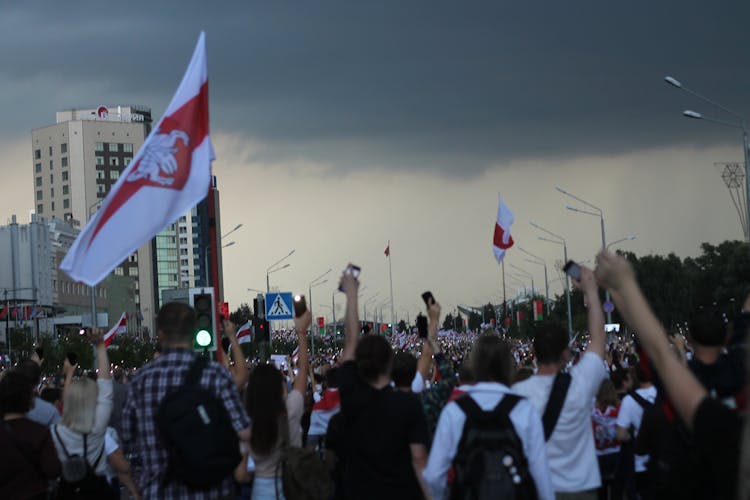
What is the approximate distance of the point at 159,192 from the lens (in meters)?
9.12

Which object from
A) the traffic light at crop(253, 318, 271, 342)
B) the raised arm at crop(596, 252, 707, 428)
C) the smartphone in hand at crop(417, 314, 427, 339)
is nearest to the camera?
the raised arm at crop(596, 252, 707, 428)

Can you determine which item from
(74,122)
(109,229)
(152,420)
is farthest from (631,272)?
(74,122)

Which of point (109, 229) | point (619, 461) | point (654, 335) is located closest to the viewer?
point (654, 335)

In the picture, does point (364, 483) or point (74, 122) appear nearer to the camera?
point (364, 483)

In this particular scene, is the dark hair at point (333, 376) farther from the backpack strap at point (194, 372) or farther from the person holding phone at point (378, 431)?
the backpack strap at point (194, 372)

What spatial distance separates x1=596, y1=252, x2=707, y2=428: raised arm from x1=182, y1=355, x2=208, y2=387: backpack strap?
275 centimetres

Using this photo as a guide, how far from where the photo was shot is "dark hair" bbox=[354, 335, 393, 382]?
762cm

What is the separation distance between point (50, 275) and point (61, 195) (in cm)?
6284

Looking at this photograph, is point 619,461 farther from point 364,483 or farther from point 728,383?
point 728,383

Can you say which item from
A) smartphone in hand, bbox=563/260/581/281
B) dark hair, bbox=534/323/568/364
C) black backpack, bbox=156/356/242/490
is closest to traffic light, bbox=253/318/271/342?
dark hair, bbox=534/323/568/364

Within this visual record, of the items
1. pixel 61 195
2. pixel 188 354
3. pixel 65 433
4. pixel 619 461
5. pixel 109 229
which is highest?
pixel 61 195

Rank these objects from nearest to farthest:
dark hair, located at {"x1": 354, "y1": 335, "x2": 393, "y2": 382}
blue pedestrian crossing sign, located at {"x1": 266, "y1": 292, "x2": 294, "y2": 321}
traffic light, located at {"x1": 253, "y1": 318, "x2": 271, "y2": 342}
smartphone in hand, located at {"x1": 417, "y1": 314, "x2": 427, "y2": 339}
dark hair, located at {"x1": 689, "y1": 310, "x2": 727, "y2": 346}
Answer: dark hair, located at {"x1": 689, "y1": 310, "x2": 727, "y2": 346} → dark hair, located at {"x1": 354, "y1": 335, "x2": 393, "y2": 382} → smartphone in hand, located at {"x1": 417, "y1": 314, "x2": 427, "y2": 339} → traffic light, located at {"x1": 253, "y1": 318, "x2": 271, "y2": 342} → blue pedestrian crossing sign, located at {"x1": 266, "y1": 292, "x2": 294, "y2": 321}

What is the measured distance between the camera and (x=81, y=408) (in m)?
9.58

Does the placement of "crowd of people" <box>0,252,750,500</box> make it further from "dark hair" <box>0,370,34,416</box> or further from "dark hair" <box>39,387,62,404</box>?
"dark hair" <box>39,387,62,404</box>
